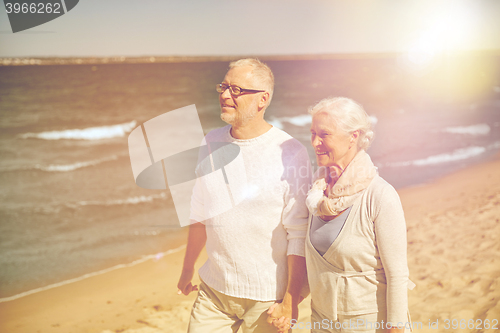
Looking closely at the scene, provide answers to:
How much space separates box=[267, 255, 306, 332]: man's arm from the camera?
213cm

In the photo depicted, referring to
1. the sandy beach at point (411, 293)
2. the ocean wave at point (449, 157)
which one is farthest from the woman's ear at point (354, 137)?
the ocean wave at point (449, 157)

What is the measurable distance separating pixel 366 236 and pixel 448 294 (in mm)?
2948

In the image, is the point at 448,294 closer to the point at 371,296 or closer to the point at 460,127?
the point at 371,296

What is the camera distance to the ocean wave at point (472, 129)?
14.4 metres

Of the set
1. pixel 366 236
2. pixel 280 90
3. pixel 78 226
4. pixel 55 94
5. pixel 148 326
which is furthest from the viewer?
pixel 280 90

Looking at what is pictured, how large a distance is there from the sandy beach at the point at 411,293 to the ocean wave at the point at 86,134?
12008 mm

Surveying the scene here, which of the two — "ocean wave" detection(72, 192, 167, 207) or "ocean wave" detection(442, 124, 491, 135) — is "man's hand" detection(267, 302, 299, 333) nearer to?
"ocean wave" detection(72, 192, 167, 207)

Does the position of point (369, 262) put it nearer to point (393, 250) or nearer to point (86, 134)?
point (393, 250)

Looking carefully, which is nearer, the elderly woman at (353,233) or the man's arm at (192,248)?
the elderly woman at (353,233)

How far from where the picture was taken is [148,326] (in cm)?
398

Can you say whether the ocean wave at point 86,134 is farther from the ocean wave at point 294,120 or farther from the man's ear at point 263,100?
the man's ear at point 263,100

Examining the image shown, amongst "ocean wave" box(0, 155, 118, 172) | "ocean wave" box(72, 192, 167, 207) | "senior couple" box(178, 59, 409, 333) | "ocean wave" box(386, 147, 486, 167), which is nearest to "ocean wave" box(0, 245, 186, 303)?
"ocean wave" box(72, 192, 167, 207)

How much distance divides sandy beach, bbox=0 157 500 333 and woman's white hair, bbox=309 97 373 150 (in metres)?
2.67

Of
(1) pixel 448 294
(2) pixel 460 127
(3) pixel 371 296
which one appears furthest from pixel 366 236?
(2) pixel 460 127
